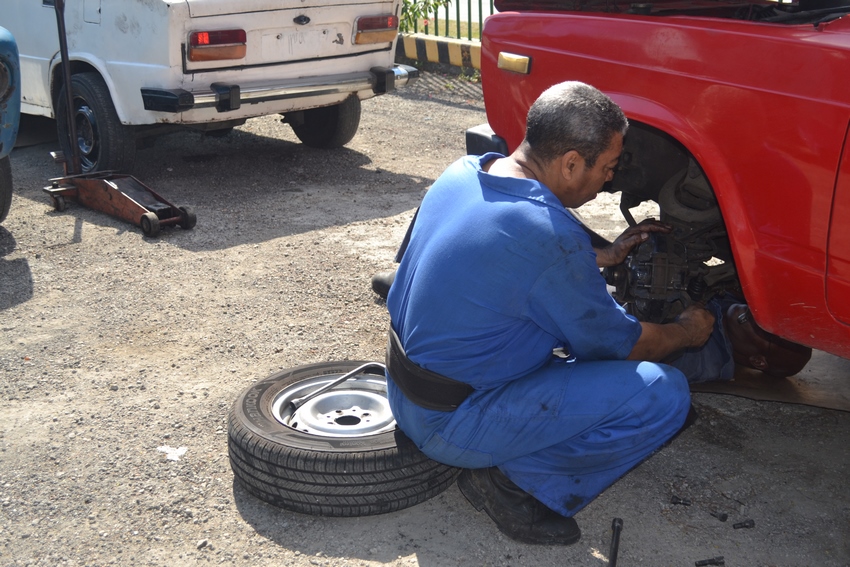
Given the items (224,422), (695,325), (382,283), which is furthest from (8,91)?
(695,325)

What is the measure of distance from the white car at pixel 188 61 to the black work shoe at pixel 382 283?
1.86 meters

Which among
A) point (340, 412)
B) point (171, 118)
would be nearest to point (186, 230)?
point (171, 118)

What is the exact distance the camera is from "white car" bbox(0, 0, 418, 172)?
549 centimetres

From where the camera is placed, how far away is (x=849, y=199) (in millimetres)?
2580

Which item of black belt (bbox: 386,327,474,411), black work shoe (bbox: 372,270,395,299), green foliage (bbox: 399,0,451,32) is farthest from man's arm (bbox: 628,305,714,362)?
green foliage (bbox: 399,0,451,32)

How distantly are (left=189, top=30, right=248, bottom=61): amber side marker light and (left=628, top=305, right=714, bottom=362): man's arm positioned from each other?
144 inches

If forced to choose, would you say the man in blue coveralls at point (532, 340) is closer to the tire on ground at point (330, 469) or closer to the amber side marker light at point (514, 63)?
the tire on ground at point (330, 469)

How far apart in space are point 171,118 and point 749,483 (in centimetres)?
409

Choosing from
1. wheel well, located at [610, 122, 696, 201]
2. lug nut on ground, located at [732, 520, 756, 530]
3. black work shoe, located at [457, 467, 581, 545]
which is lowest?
lug nut on ground, located at [732, 520, 756, 530]

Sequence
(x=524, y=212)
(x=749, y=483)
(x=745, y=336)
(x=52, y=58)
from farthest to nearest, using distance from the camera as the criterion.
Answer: (x=52, y=58)
(x=745, y=336)
(x=749, y=483)
(x=524, y=212)

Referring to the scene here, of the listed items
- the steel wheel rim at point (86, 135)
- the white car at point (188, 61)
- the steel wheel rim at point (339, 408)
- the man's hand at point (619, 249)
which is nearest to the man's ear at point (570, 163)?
the man's hand at point (619, 249)

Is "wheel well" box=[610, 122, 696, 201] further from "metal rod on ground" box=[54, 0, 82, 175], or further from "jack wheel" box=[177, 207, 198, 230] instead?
"metal rod on ground" box=[54, 0, 82, 175]

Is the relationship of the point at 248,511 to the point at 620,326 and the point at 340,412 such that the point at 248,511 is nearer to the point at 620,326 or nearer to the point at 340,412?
the point at 340,412

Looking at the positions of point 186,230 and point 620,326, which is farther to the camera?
point 186,230
